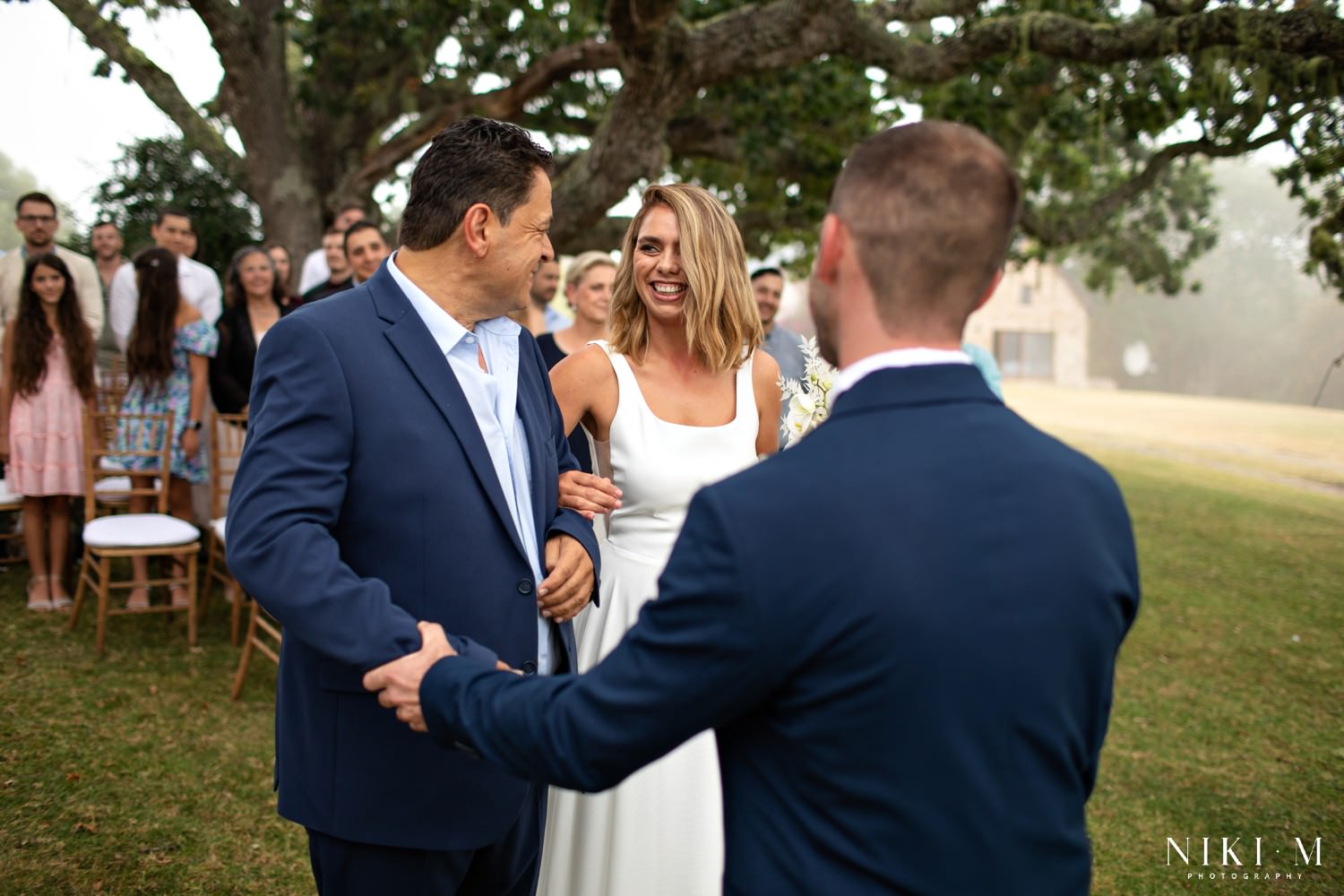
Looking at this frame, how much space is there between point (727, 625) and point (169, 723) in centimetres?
493

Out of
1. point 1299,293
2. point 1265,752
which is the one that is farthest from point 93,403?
point 1299,293

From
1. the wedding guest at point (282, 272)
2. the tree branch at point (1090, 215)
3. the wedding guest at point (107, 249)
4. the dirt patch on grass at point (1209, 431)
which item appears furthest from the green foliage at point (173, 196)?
the dirt patch on grass at point (1209, 431)

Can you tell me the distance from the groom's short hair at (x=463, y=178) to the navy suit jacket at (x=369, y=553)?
0.17m

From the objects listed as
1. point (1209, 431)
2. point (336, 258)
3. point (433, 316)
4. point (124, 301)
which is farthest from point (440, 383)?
point (1209, 431)

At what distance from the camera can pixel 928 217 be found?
146cm

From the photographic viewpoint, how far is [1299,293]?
79812mm

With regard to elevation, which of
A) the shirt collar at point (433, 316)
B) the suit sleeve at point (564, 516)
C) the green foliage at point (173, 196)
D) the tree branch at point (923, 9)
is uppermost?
the tree branch at point (923, 9)

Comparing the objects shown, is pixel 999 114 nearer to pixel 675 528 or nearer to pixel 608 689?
pixel 675 528

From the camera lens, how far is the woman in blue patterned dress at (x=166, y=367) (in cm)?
683

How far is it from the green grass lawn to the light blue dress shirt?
235 centimetres

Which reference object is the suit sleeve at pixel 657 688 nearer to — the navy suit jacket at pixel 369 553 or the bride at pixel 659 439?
the navy suit jacket at pixel 369 553

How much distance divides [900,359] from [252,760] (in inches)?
180

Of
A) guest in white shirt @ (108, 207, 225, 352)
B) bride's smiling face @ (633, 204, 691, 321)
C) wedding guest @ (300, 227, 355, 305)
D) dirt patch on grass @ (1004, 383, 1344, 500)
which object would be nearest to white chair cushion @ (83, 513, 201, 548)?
guest in white shirt @ (108, 207, 225, 352)

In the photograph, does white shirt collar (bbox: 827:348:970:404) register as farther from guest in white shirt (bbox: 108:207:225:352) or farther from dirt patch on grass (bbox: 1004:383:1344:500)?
dirt patch on grass (bbox: 1004:383:1344:500)
